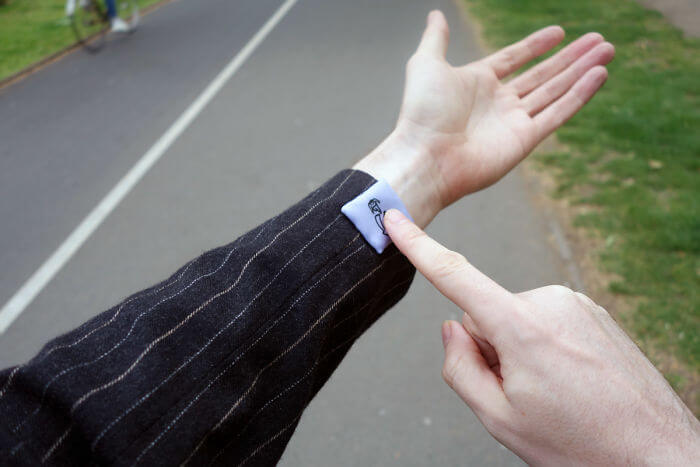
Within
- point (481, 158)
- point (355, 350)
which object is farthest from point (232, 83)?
point (481, 158)

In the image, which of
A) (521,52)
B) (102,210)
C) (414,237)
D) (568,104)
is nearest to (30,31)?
(102,210)

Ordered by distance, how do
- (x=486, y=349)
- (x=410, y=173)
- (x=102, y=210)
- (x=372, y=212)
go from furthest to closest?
(x=102, y=210), (x=410, y=173), (x=372, y=212), (x=486, y=349)

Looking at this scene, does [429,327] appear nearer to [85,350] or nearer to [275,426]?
[275,426]

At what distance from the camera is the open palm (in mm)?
1966

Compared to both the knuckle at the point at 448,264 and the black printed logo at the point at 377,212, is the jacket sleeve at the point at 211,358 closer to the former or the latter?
the black printed logo at the point at 377,212

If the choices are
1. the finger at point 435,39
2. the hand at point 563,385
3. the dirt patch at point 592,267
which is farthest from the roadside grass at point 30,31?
the hand at point 563,385

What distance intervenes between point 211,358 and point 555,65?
6.76ft

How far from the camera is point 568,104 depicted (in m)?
2.12

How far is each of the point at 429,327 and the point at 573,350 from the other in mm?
1837

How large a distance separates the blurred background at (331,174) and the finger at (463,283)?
1.39 metres

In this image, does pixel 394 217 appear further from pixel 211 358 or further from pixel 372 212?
pixel 211 358

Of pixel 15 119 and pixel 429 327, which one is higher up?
pixel 15 119

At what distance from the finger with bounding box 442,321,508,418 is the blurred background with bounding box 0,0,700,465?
1281 millimetres

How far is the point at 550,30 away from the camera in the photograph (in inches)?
91.3
